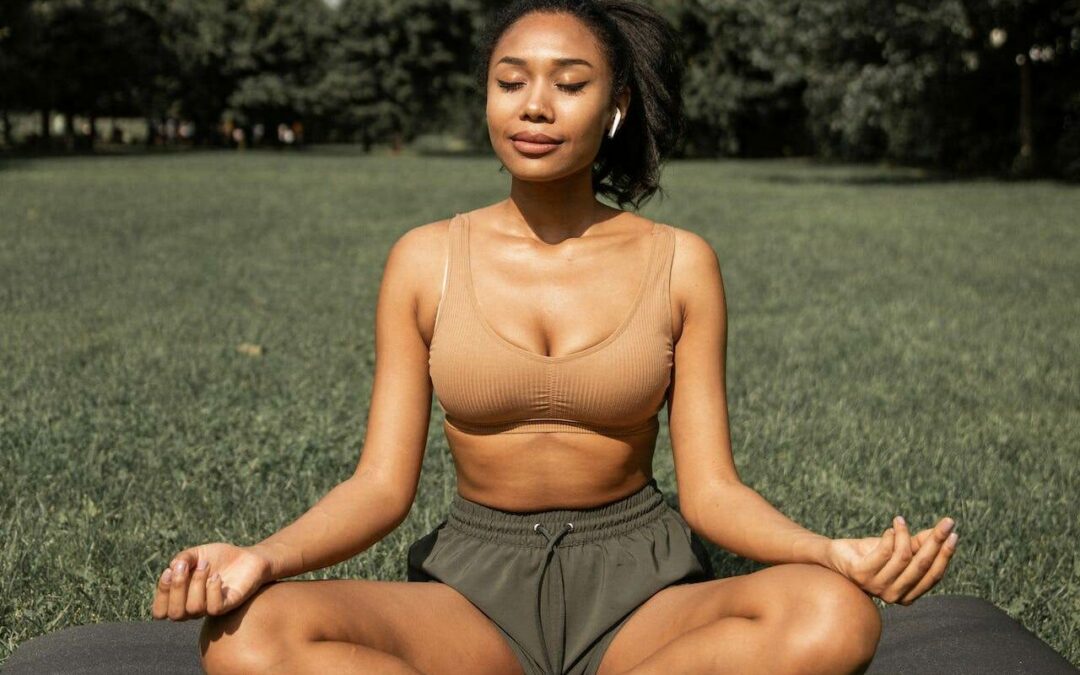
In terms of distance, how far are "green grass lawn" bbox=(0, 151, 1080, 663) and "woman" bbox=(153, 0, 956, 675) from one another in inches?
61.7

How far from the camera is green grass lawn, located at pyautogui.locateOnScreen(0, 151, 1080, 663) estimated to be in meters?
4.50

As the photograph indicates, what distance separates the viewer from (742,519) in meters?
2.61

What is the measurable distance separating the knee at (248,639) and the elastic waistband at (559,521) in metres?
0.67

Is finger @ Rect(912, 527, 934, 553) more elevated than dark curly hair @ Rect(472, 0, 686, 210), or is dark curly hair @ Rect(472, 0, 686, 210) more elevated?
dark curly hair @ Rect(472, 0, 686, 210)

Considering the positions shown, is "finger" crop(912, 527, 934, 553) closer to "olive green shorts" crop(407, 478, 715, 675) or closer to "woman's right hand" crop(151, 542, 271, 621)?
"olive green shorts" crop(407, 478, 715, 675)

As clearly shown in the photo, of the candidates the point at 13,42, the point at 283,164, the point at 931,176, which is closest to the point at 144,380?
the point at 931,176

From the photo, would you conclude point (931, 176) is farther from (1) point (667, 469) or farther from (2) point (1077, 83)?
(1) point (667, 469)

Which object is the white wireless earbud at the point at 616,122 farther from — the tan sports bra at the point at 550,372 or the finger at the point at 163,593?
the finger at the point at 163,593

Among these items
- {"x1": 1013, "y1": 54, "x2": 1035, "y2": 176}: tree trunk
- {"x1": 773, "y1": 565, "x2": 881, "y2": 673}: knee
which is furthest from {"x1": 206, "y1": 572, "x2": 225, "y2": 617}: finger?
{"x1": 1013, "y1": 54, "x2": 1035, "y2": 176}: tree trunk

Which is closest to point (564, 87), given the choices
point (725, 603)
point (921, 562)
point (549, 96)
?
point (549, 96)

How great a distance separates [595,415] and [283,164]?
36.9 m

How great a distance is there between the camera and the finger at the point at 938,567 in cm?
206

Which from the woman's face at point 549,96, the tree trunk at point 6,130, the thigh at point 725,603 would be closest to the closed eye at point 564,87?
the woman's face at point 549,96

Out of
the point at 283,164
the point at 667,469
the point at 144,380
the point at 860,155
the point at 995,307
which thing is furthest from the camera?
the point at 860,155
